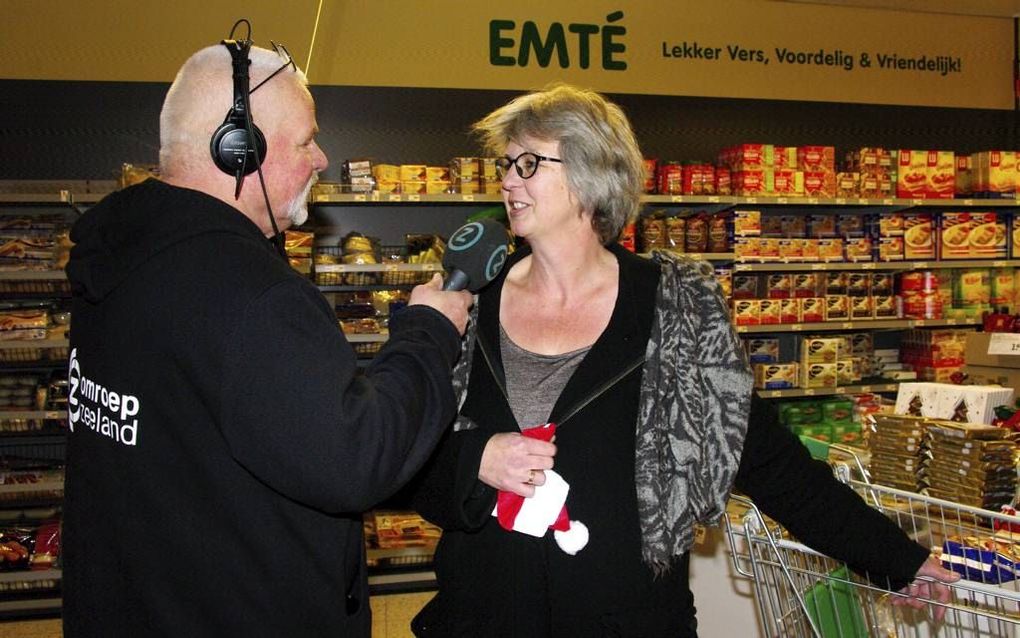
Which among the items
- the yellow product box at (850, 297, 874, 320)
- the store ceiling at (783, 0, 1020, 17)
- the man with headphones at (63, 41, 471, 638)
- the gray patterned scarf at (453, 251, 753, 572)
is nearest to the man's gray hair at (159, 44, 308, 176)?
the man with headphones at (63, 41, 471, 638)

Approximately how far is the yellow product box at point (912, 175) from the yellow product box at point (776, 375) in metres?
1.39

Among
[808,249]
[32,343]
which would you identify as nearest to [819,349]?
[808,249]

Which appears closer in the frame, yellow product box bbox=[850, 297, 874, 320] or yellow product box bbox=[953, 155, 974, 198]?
yellow product box bbox=[850, 297, 874, 320]

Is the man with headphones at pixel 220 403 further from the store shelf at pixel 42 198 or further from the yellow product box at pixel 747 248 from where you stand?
the yellow product box at pixel 747 248

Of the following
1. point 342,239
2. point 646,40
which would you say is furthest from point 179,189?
point 646,40

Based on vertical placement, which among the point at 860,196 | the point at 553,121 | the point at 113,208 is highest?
the point at 860,196

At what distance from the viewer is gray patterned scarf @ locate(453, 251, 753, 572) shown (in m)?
1.69

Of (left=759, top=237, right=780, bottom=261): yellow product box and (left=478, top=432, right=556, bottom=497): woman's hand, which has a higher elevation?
(left=759, top=237, right=780, bottom=261): yellow product box

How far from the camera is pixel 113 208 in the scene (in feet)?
4.15

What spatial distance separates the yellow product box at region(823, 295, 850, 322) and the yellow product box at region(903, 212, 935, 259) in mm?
551

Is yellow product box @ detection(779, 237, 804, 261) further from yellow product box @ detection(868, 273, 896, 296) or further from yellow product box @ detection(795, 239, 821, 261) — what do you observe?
yellow product box @ detection(868, 273, 896, 296)

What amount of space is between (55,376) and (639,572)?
401cm

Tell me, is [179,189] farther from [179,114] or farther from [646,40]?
[646,40]

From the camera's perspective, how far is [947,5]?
6078mm
